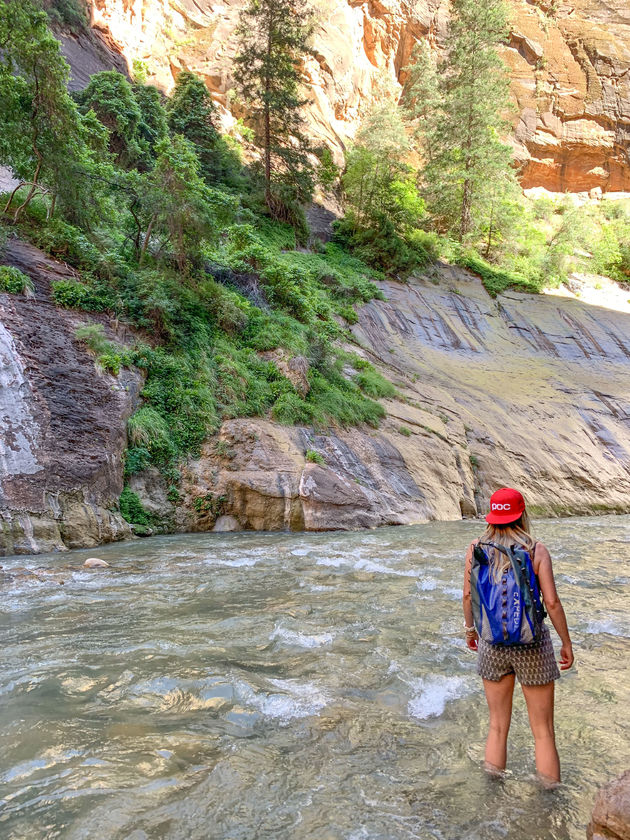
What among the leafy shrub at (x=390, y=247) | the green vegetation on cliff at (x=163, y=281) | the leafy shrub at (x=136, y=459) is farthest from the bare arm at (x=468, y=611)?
the leafy shrub at (x=390, y=247)

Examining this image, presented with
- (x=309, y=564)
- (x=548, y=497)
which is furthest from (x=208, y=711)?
(x=548, y=497)

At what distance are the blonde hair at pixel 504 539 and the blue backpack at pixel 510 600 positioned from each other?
2 centimetres

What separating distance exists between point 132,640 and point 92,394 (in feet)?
21.6

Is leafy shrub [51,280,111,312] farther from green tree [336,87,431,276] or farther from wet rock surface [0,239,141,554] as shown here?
green tree [336,87,431,276]

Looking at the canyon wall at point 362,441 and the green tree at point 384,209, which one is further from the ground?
the green tree at point 384,209

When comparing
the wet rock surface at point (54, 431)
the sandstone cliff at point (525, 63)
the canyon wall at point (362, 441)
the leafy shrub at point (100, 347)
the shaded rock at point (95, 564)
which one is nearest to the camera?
the shaded rock at point (95, 564)

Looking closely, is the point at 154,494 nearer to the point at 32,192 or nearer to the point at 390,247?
the point at 32,192

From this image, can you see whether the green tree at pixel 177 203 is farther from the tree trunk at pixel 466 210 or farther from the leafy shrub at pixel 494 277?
the tree trunk at pixel 466 210

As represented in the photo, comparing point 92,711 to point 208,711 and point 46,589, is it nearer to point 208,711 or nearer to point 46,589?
point 208,711

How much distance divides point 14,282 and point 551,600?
10817 millimetres

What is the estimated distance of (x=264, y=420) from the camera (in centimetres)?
1267

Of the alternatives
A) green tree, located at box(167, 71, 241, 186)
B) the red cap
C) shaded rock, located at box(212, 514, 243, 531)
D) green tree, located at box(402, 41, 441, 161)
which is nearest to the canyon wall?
shaded rock, located at box(212, 514, 243, 531)

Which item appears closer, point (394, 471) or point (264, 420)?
point (264, 420)

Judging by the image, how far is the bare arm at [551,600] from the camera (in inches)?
112
